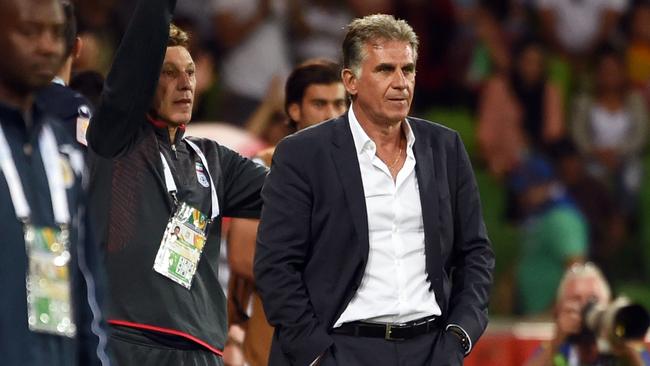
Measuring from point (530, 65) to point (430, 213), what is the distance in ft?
28.1

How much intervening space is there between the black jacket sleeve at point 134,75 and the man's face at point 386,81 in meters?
0.91

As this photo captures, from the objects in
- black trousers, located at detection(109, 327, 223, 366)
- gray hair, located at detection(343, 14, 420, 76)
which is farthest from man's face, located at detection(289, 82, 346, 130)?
black trousers, located at detection(109, 327, 223, 366)

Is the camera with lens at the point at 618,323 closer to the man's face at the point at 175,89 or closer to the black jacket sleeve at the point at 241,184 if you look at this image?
the black jacket sleeve at the point at 241,184

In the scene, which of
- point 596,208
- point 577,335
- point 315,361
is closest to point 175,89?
point 315,361

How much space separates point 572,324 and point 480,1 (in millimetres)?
6836

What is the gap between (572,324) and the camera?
791 cm

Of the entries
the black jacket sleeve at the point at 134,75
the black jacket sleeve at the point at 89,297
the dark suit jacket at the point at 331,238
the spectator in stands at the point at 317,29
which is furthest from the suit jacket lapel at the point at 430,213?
the spectator in stands at the point at 317,29

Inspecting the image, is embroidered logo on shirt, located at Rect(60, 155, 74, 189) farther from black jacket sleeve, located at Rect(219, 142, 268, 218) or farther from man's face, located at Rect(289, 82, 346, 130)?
man's face, located at Rect(289, 82, 346, 130)

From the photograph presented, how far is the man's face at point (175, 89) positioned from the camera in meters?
5.86

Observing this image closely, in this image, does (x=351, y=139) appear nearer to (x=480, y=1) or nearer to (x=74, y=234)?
(x=74, y=234)

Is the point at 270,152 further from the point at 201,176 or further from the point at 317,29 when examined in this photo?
the point at 317,29

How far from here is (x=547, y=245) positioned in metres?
12.4

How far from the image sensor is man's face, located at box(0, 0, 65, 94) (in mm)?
3633

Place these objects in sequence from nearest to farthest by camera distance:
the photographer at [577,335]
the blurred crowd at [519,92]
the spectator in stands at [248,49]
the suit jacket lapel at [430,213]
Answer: the suit jacket lapel at [430,213] < the photographer at [577,335] < the blurred crowd at [519,92] < the spectator in stands at [248,49]
